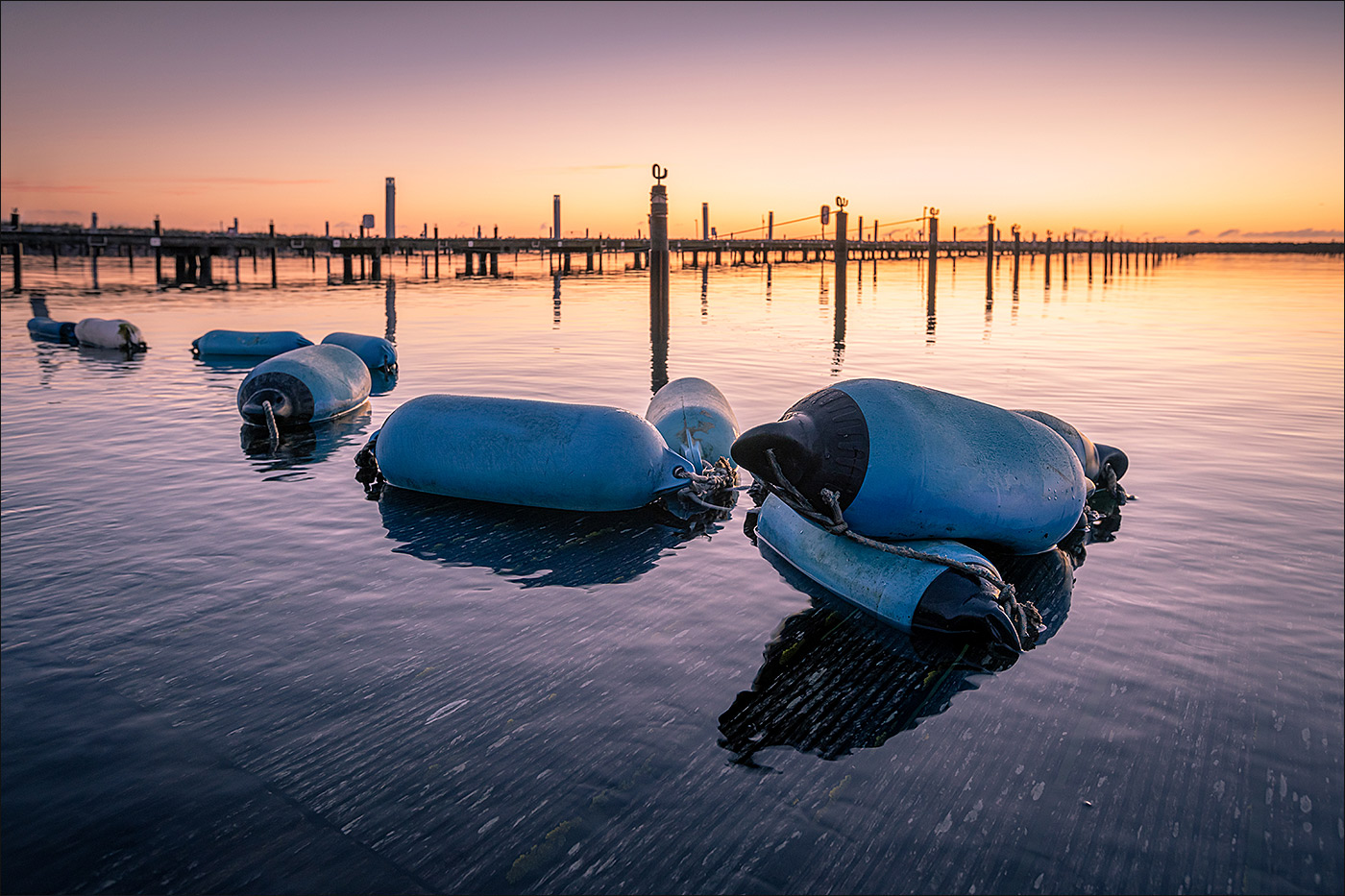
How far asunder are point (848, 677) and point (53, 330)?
24.6 m

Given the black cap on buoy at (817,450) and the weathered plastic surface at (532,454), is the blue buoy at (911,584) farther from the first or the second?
the weathered plastic surface at (532,454)

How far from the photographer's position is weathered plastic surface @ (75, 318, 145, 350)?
2041 cm

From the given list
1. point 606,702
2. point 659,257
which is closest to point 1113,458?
point 606,702

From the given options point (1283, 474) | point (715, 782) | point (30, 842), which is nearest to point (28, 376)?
point (30, 842)

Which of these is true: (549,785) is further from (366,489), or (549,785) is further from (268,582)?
(366,489)

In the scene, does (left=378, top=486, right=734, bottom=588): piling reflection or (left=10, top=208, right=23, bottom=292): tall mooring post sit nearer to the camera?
(left=378, top=486, right=734, bottom=588): piling reflection

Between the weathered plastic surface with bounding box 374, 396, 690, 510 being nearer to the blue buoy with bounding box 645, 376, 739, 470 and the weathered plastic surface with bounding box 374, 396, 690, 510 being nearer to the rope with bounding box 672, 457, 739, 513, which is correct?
the rope with bounding box 672, 457, 739, 513

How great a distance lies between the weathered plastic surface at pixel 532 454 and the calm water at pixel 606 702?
0.90ft

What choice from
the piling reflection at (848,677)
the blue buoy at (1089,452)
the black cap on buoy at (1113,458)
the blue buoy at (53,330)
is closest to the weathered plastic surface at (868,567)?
the piling reflection at (848,677)

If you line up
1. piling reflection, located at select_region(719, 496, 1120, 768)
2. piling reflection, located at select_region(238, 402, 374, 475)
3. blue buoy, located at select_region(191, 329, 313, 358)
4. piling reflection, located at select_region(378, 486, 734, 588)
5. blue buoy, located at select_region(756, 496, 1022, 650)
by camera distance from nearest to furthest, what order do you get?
piling reflection, located at select_region(719, 496, 1120, 768) < blue buoy, located at select_region(756, 496, 1022, 650) < piling reflection, located at select_region(378, 486, 734, 588) < piling reflection, located at select_region(238, 402, 374, 475) < blue buoy, located at select_region(191, 329, 313, 358)

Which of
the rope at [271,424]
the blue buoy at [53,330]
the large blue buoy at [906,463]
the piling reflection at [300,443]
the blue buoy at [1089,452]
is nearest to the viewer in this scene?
the large blue buoy at [906,463]

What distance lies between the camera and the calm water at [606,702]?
12.3 feet

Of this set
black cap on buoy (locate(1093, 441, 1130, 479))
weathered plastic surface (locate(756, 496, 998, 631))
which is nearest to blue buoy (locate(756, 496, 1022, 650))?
weathered plastic surface (locate(756, 496, 998, 631))

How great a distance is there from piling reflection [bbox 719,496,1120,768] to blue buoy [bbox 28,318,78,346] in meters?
22.6
